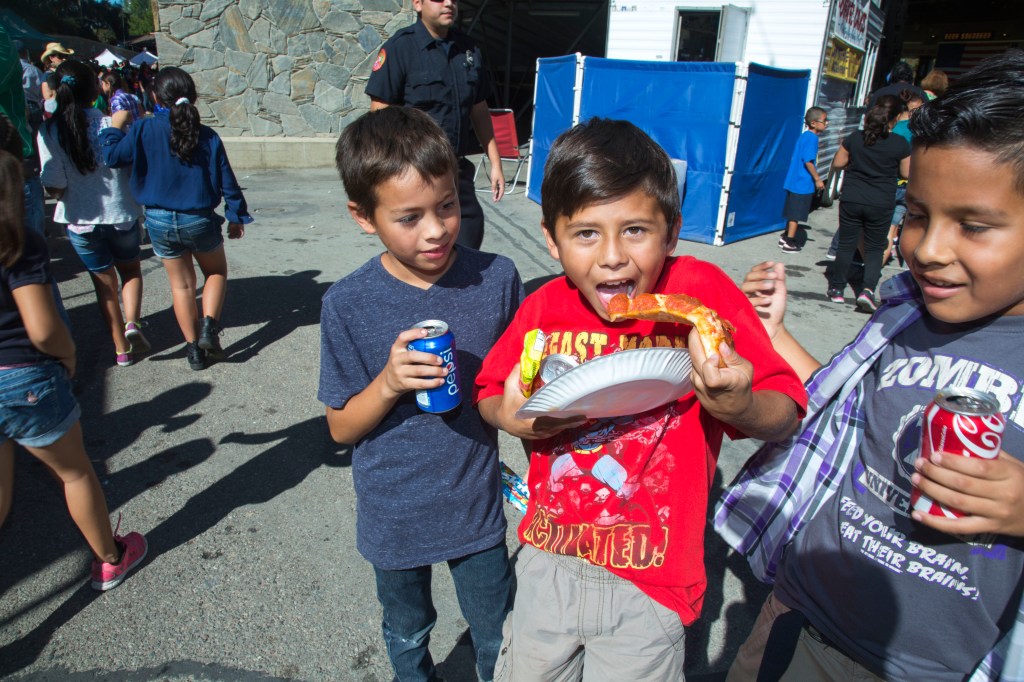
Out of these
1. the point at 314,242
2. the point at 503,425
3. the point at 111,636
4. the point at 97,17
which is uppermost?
the point at 97,17

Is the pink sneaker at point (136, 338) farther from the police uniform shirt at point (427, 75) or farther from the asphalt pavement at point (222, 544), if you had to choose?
the police uniform shirt at point (427, 75)

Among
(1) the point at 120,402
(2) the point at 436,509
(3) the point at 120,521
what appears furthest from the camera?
(1) the point at 120,402

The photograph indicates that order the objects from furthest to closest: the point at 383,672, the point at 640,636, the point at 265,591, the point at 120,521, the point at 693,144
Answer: the point at 693,144, the point at 120,521, the point at 265,591, the point at 383,672, the point at 640,636

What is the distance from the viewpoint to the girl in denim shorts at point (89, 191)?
464 centimetres

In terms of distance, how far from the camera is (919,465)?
1187 mm

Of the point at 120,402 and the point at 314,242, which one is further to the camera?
the point at 314,242

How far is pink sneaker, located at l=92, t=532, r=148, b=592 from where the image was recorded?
2857mm

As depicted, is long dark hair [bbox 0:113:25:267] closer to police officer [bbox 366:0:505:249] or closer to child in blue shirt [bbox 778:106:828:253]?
police officer [bbox 366:0:505:249]

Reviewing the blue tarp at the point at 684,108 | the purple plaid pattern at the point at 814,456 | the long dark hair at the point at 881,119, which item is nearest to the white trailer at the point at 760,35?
the blue tarp at the point at 684,108

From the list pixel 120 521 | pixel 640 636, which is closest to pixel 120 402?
pixel 120 521

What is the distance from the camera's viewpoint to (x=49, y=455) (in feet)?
8.51

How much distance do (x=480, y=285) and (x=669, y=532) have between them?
2.95ft

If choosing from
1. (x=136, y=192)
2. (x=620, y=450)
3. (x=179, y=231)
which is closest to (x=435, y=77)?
(x=179, y=231)

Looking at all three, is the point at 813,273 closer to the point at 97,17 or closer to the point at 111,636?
the point at 111,636
